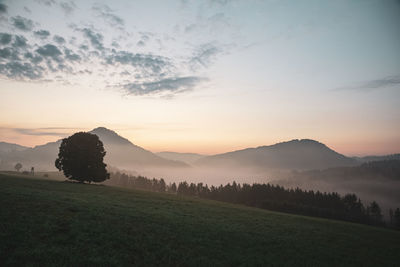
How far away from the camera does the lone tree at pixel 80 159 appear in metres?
55.7

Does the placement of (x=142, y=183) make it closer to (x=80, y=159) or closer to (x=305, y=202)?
(x=80, y=159)

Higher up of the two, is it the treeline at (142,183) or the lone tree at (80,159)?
the lone tree at (80,159)

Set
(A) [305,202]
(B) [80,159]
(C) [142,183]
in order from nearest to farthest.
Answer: (B) [80,159] → (A) [305,202] → (C) [142,183]

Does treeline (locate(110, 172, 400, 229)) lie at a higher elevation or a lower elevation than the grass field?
lower

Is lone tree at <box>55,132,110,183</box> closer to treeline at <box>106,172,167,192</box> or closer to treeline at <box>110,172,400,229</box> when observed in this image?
treeline at <box>110,172,400,229</box>

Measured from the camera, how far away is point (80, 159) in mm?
55625

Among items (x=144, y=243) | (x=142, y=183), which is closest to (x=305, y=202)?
(x=142, y=183)

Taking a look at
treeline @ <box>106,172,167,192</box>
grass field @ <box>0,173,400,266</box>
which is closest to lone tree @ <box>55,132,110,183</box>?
grass field @ <box>0,173,400,266</box>

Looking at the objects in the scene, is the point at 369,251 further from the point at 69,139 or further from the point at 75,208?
the point at 69,139

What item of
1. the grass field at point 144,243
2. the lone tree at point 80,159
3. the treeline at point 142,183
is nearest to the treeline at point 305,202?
the treeline at point 142,183

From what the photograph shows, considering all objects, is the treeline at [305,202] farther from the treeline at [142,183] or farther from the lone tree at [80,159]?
the lone tree at [80,159]

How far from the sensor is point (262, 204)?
113625 mm

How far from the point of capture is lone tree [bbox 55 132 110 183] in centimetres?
5569

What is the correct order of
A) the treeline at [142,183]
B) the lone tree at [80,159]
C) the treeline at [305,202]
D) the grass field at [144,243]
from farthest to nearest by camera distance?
1. the treeline at [142,183]
2. the treeline at [305,202]
3. the lone tree at [80,159]
4. the grass field at [144,243]
